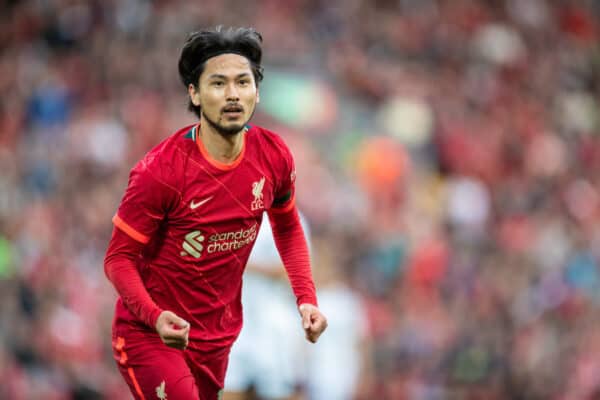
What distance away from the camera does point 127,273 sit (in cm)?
430

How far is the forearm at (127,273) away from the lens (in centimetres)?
425

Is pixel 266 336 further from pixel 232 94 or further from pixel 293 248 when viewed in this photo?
pixel 232 94

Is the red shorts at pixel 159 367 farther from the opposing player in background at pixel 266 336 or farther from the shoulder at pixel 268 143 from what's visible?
the opposing player in background at pixel 266 336

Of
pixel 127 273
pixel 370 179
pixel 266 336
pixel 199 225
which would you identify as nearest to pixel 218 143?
pixel 199 225

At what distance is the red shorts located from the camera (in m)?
4.41

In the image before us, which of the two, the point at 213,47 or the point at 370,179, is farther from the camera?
the point at 370,179

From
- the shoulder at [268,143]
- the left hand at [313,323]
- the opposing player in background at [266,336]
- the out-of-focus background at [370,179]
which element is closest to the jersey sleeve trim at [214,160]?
the shoulder at [268,143]

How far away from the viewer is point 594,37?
18297 millimetres

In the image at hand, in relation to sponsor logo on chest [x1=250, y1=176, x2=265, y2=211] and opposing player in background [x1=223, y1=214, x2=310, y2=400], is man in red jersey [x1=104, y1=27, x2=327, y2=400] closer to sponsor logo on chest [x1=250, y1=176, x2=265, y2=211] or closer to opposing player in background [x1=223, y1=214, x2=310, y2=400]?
sponsor logo on chest [x1=250, y1=176, x2=265, y2=211]

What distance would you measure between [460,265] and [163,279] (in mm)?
8657

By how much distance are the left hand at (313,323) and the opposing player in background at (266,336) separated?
227 centimetres

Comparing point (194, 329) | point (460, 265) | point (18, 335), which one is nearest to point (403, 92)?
point (460, 265)

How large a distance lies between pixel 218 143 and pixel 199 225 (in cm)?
33

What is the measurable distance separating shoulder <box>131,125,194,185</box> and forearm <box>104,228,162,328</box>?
253 mm
